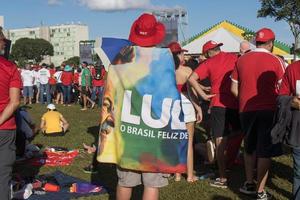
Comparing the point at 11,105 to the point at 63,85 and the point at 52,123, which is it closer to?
the point at 52,123

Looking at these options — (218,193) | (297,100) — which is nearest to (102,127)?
(297,100)

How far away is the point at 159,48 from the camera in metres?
3.84

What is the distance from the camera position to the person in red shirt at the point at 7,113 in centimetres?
427

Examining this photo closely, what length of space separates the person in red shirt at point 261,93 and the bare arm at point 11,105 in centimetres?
259

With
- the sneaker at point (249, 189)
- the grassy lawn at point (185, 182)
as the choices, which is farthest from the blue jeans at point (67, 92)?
the sneaker at point (249, 189)

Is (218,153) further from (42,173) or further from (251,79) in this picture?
(42,173)

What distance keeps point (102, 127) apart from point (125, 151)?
0.99 ft

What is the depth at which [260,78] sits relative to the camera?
5.42 m

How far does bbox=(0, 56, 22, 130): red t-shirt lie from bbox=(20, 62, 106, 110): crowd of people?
1480 cm

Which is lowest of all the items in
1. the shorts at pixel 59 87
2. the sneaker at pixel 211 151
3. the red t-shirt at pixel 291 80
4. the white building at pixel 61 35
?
the sneaker at pixel 211 151

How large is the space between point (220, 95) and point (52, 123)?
592 centimetres

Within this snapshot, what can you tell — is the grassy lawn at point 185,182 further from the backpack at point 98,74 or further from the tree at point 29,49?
the tree at point 29,49

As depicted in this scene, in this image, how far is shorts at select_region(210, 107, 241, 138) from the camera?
20.8 ft

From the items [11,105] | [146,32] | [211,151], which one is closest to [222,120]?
[211,151]
